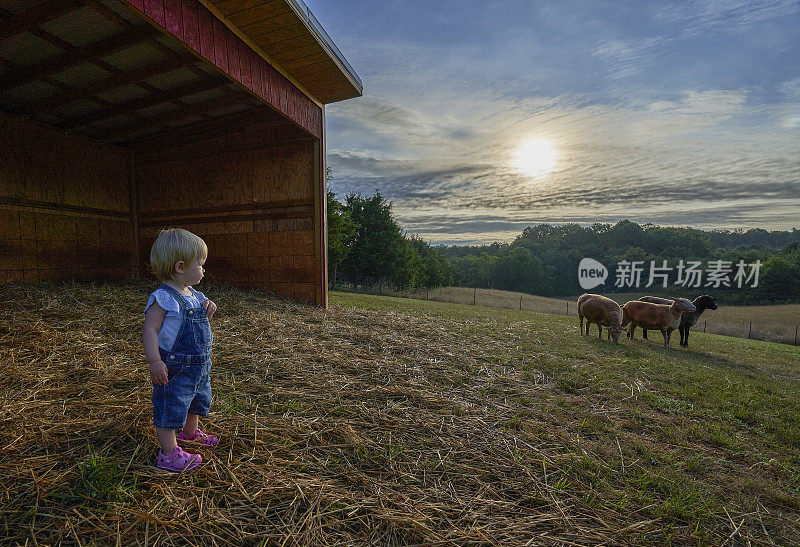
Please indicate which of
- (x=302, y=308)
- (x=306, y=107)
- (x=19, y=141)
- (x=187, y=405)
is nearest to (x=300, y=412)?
(x=187, y=405)

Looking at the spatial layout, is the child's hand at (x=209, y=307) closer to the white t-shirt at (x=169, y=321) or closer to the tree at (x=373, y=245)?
the white t-shirt at (x=169, y=321)

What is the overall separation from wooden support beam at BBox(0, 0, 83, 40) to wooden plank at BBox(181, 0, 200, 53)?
104cm

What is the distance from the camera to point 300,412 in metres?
2.76

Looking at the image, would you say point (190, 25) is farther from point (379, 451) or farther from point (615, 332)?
point (615, 332)

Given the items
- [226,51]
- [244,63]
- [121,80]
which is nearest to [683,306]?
[244,63]

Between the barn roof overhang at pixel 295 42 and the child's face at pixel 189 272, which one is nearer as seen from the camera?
the child's face at pixel 189 272

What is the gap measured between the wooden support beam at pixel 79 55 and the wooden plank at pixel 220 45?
715mm

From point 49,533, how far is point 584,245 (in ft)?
348

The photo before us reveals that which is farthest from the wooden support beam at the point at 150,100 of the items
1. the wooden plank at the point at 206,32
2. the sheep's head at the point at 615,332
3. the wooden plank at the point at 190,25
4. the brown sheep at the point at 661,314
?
the brown sheep at the point at 661,314

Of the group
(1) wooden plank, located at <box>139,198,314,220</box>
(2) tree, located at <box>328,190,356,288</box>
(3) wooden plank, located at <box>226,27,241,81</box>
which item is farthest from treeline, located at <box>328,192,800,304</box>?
(3) wooden plank, located at <box>226,27,241,81</box>

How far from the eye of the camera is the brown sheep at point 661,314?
757 centimetres

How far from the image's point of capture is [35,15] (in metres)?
4.02

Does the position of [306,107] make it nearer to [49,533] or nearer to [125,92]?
[125,92]

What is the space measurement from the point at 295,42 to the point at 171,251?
544cm
